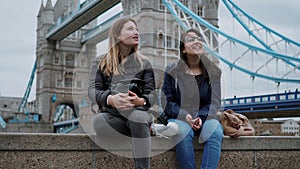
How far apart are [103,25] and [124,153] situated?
23.8 metres

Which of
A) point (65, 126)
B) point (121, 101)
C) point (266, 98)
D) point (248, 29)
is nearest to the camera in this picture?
point (121, 101)

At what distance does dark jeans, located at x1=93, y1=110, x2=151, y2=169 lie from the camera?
230cm

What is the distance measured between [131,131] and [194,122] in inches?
17.0

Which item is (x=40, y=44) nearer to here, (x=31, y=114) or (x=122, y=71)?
(x=31, y=114)

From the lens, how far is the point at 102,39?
13.8 meters

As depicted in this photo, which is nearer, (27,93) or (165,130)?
(165,130)

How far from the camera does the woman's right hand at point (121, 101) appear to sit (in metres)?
2.29

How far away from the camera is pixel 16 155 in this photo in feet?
7.97

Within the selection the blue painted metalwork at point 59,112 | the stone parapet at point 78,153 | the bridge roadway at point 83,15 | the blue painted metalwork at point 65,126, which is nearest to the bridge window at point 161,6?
the bridge roadway at point 83,15

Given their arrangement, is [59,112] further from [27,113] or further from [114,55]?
[114,55]

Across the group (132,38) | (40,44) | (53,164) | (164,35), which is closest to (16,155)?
(53,164)

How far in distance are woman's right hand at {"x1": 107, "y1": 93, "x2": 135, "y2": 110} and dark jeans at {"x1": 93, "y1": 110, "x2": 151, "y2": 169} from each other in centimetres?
5

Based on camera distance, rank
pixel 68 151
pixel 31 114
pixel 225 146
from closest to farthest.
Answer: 1. pixel 68 151
2. pixel 225 146
3. pixel 31 114

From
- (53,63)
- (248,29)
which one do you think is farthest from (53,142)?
(53,63)
